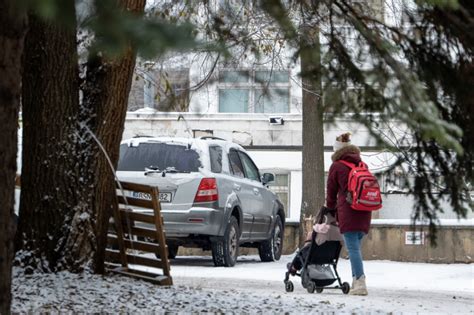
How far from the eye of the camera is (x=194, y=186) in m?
15.8

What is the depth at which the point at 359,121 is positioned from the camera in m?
7.25

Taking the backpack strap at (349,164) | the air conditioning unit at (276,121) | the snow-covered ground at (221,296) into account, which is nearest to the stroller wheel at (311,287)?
the snow-covered ground at (221,296)

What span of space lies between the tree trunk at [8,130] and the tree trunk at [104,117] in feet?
12.3

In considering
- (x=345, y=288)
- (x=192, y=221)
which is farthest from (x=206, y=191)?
(x=345, y=288)

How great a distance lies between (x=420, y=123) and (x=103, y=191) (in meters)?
4.52

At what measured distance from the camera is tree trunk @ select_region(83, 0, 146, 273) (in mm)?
9703

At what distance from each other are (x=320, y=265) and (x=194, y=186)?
3.78 meters

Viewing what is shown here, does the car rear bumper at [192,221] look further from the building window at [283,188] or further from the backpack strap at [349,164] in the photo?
the building window at [283,188]

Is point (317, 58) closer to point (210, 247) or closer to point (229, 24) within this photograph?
point (229, 24)

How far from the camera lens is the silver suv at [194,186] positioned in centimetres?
1583

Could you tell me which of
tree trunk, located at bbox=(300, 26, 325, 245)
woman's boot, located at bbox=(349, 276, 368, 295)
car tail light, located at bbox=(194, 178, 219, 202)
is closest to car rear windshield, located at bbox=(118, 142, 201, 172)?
car tail light, located at bbox=(194, 178, 219, 202)

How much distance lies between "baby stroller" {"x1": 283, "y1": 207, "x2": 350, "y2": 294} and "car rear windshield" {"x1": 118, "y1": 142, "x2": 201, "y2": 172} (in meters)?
3.90

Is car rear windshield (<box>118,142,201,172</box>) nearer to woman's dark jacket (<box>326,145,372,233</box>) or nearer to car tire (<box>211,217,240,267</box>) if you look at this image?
car tire (<box>211,217,240,267</box>)

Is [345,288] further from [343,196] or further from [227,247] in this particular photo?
[227,247]
